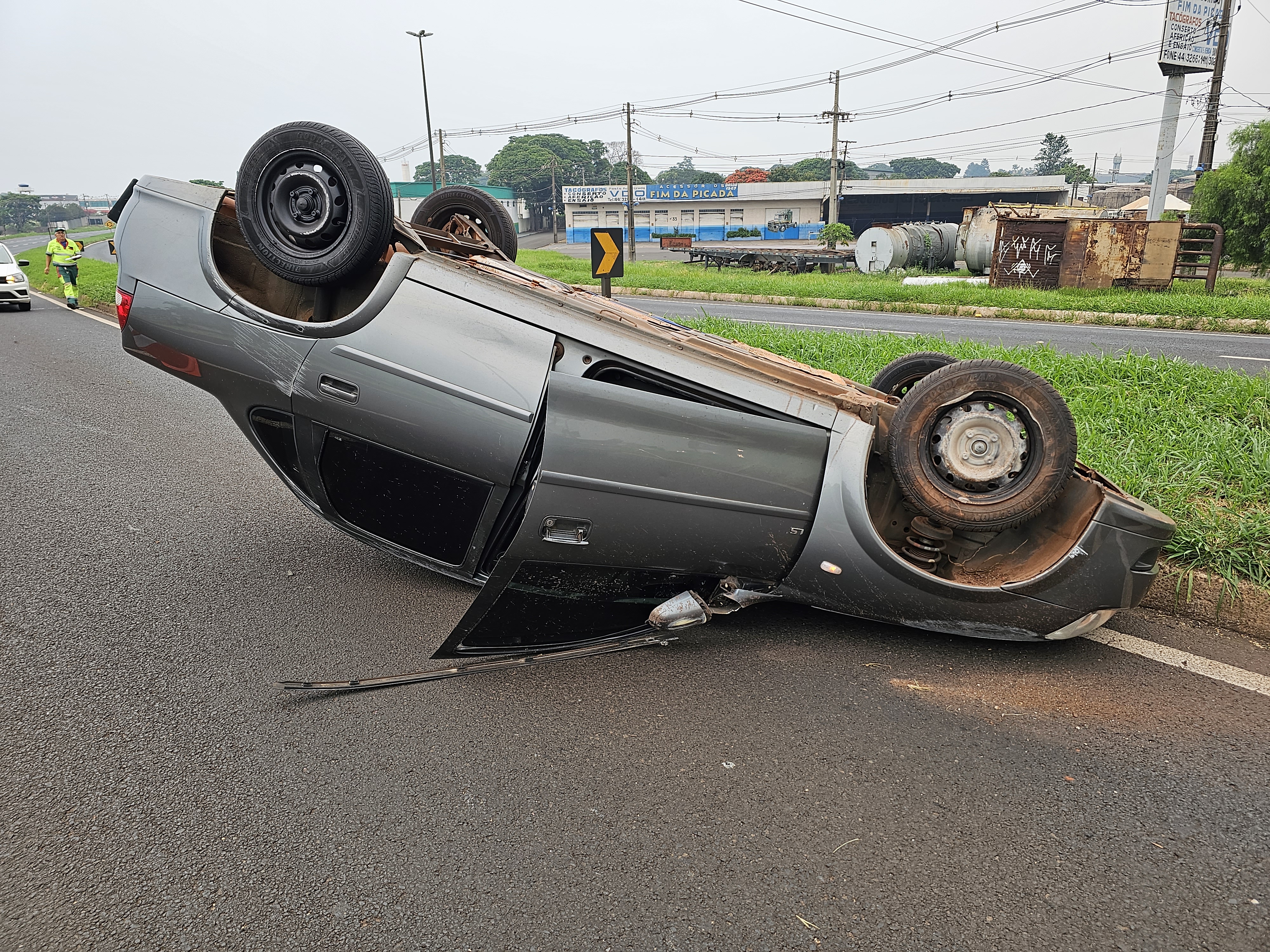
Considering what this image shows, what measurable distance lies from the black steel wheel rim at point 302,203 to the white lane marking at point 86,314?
8.67 meters

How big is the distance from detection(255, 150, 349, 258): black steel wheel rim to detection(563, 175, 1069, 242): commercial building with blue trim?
54.1 meters

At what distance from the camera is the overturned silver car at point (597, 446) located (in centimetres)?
281

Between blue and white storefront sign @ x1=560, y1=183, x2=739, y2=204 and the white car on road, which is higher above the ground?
blue and white storefront sign @ x1=560, y1=183, x2=739, y2=204

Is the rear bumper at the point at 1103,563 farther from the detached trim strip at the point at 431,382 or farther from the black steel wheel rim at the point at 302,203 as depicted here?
the black steel wheel rim at the point at 302,203

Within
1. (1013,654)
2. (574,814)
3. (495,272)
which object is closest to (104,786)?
(574,814)

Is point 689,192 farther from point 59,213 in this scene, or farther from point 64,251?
point 59,213

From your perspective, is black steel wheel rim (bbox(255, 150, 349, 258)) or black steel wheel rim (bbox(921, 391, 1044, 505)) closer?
black steel wheel rim (bbox(921, 391, 1044, 505))

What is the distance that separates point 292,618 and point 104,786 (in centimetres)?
108

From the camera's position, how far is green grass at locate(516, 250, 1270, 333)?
13344mm

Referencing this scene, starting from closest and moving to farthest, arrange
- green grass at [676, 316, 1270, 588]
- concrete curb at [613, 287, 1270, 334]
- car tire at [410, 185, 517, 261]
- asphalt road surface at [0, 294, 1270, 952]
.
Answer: asphalt road surface at [0, 294, 1270, 952]
green grass at [676, 316, 1270, 588]
car tire at [410, 185, 517, 261]
concrete curb at [613, 287, 1270, 334]

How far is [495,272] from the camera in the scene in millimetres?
3367

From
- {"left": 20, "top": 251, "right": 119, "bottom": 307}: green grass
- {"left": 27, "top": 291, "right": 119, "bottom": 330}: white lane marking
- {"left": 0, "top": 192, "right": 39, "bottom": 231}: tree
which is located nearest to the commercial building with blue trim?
{"left": 20, "top": 251, "right": 119, "bottom": 307}: green grass

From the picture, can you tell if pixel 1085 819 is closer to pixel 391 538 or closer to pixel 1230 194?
pixel 391 538

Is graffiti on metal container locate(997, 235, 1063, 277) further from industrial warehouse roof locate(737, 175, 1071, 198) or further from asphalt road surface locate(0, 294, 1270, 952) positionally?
industrial warehouse roof locate(737, 175, 1071, 198)
